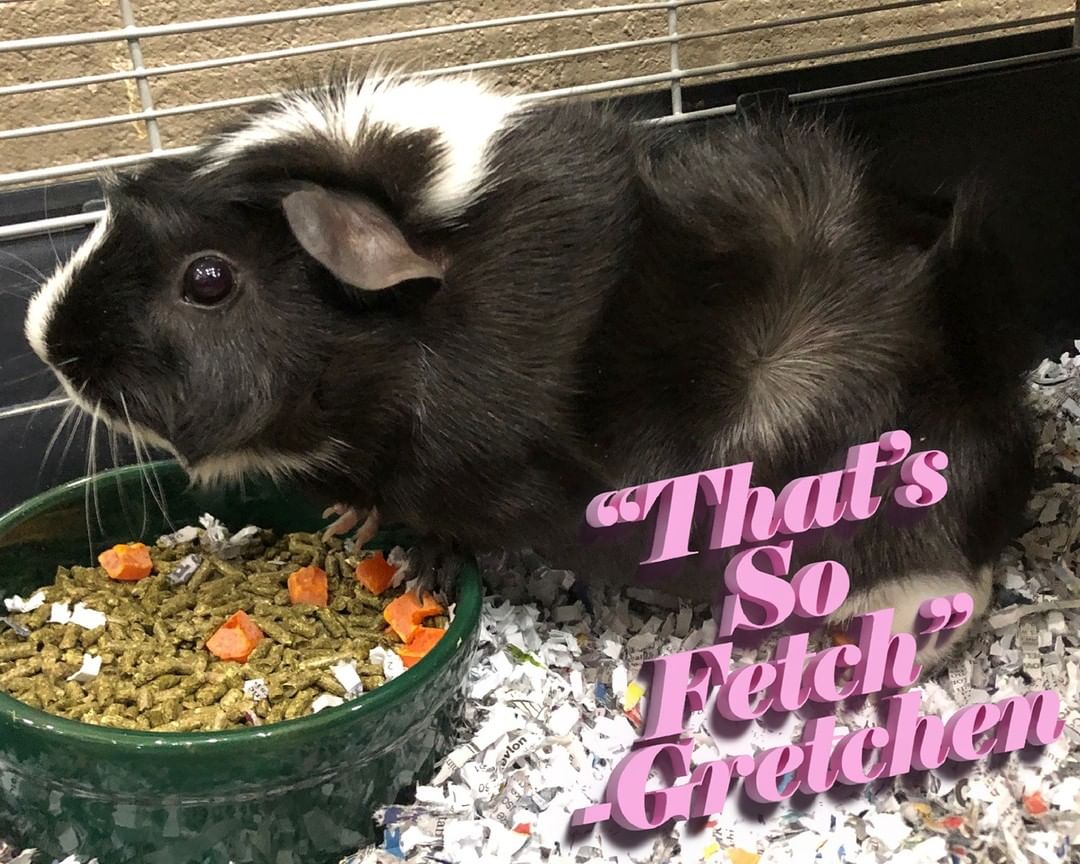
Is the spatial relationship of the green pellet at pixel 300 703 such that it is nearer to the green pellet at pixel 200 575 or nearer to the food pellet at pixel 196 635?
the food pellet at pixel 196 635

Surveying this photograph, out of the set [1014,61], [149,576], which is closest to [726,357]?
[149,576]

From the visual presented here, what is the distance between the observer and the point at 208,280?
3.38 feet

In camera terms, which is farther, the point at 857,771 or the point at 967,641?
the point at 967,641

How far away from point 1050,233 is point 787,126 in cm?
85

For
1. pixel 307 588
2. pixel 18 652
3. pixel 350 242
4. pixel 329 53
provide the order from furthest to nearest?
pixel 329 53, pixel 307 588, pixel 18 652, pixel 350 242

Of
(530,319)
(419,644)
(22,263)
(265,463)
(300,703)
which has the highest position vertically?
(22,263)

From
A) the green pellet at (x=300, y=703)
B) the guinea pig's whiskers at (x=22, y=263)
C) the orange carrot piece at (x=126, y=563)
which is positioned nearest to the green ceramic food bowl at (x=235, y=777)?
the green pellet at (x=300, y=703)

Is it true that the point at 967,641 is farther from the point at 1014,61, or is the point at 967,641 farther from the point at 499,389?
the point at 1014,61

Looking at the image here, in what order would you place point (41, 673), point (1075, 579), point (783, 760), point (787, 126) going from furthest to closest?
point (1075, 579) < point (787, 126) < point (41, 673) < point (783, 760)

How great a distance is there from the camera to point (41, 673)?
1.18 meters

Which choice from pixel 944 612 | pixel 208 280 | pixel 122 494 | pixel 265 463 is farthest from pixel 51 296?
pixel 944 612

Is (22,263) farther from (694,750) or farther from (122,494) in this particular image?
(694,750)

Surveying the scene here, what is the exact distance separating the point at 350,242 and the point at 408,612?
486mm


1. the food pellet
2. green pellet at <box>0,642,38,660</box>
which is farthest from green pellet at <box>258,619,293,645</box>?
green pellet at <box>0,642,38,660</box>
